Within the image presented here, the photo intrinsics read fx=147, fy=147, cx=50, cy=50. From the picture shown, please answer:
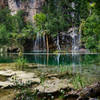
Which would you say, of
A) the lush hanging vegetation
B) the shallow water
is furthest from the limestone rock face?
the shallow water

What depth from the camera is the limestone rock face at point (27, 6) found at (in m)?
37.0

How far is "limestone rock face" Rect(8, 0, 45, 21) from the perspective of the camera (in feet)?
121

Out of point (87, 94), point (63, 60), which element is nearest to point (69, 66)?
point (63, 60)

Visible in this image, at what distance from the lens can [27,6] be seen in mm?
38219

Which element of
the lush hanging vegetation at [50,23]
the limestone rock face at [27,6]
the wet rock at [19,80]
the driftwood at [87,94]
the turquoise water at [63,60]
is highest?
the limestone rock face at [27,6]

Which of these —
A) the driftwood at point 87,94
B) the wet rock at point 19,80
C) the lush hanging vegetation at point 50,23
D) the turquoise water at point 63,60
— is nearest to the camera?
the driftwood at point 87,94

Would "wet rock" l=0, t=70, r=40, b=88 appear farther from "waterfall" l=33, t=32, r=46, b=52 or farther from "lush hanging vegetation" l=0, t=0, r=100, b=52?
"waterfall" l=33, t=32, r=46, b=52

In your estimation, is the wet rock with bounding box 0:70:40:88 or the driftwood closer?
the driftwood

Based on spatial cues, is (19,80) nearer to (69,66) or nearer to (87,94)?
(87,94)

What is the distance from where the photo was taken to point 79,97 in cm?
300

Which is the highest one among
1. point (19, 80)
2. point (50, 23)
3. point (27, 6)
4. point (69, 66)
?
point (27, 6)

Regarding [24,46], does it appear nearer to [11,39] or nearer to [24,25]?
[11,39]

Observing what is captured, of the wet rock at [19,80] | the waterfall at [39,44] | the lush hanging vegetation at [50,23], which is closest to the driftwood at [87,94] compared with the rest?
the wet rock at [19,80]

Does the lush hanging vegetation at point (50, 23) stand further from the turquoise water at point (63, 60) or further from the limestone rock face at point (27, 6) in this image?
the turquoise water at point (63, 60)
